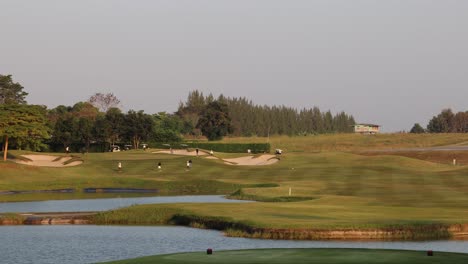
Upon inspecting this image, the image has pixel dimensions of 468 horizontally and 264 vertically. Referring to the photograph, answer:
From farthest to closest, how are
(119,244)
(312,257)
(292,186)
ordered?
(292,186), (119,244), (312,257)

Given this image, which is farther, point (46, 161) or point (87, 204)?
point (46, 161)

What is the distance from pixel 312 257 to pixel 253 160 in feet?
295

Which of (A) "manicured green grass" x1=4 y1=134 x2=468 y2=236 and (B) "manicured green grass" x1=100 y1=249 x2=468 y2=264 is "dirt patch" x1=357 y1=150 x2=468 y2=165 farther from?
(B) "manicured green grass" x1=100 y1=249 x2=468 y2=264

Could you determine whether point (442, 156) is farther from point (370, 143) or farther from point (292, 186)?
point (292, 186)

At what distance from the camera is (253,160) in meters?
120

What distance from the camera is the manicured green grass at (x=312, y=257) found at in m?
28.9

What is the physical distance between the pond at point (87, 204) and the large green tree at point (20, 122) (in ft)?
133

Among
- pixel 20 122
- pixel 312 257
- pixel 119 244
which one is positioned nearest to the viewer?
pixel 312 257

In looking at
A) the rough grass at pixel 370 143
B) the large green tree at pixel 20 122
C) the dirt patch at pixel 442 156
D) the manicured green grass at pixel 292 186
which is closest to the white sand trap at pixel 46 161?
the manicured green grass at pixel 292 186

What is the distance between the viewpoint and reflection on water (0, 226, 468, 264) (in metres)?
36.9

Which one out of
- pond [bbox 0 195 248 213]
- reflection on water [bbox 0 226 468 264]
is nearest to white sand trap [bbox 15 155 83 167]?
pond [bbox 0 195 248 213]

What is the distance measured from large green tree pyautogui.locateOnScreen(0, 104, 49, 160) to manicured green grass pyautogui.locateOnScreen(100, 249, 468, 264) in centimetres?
8119

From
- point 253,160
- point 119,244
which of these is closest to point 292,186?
point 119,244

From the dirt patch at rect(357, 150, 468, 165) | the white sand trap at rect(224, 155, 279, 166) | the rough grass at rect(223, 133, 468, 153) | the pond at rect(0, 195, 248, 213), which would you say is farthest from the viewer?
the rough grass at rect(223, 133, 468, 153)
